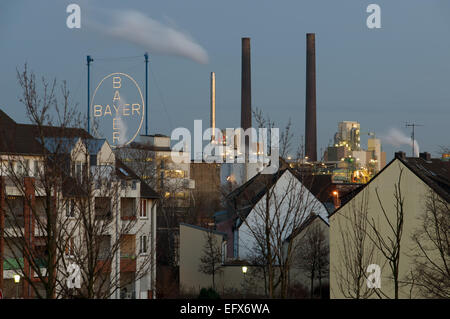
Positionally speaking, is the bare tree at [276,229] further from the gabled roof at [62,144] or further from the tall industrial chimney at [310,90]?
the tall industrial chimney at [310,90]

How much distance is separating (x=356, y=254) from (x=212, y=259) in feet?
80.0

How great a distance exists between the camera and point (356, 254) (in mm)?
37500

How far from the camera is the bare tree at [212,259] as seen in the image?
2366 inches

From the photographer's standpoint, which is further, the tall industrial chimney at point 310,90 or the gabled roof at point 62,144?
the tall industrial chimney at point 310,90

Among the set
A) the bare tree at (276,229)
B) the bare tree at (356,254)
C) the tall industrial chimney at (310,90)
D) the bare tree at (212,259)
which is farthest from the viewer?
the tall industrial chimney at (310,90)

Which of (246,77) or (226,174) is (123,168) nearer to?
(246,77)

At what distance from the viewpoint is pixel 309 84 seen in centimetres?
13450

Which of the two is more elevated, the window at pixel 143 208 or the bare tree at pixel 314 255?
the window at pixel 143 208

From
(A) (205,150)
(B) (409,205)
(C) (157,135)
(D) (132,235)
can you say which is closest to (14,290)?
(D) (132,235)

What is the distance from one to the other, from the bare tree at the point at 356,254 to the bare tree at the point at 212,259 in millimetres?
13958

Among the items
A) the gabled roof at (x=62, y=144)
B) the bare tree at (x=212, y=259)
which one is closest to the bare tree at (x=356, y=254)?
the gabled roof at (x=62, y=144)

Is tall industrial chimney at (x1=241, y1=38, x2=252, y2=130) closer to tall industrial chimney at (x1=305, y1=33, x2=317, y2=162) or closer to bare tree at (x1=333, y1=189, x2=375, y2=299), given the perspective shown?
tall industrial chimney at (x1=305, y1=33, x2=317, y2=162)

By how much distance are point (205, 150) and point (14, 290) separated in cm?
13222

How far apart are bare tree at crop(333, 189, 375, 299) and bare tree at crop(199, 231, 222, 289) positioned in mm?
13958
